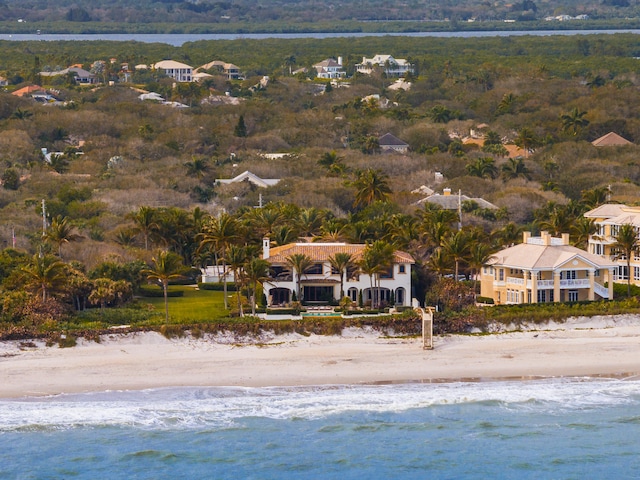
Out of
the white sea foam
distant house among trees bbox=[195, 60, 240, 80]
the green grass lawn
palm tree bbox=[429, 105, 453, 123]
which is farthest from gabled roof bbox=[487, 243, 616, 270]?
distant house among trees bbox=[195, 60, 240, 80]

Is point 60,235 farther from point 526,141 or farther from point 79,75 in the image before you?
point 79,75

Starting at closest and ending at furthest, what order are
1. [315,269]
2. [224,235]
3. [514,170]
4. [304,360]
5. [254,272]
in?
[304,360], [254,272], [224,235], [315,269], [514,170]

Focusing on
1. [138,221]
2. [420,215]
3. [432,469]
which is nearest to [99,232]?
[138,221]

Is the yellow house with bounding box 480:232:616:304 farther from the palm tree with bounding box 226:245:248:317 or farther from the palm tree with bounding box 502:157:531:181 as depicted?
the palm tree with bounding box 502:157:531:181

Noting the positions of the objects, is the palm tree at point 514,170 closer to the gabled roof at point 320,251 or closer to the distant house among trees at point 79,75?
the gabled roof at point 320,251

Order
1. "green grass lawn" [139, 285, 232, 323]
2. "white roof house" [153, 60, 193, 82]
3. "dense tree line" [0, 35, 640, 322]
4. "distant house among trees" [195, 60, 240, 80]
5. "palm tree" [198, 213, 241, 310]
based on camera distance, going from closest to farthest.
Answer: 1. "green grass lawn" [139, 285, 232, 323]
2. "palm tree" [198, 213, 241, 310]
3. "dense tree line" [0, 35, 640, 322]
4. "white roof house" [153, 60, 193, 82]
5. "distant house among trees" [195, 60, 240, 80]

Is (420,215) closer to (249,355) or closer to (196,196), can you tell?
(249,355)

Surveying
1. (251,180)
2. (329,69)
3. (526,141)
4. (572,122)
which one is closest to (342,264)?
(251,180)
